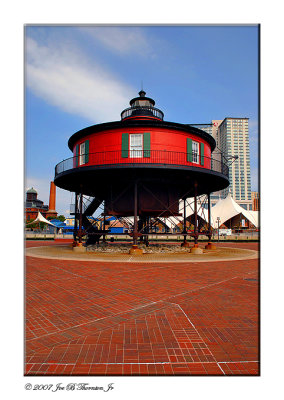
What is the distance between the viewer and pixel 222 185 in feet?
63.0

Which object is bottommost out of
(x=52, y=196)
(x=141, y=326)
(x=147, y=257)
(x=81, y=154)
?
(x=147, y=257)

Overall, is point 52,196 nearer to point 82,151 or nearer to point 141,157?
point 82,151

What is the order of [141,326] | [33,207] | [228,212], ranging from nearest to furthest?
[141,326] < [228,212] < [33,207]

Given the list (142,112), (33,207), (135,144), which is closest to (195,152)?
(135,144)

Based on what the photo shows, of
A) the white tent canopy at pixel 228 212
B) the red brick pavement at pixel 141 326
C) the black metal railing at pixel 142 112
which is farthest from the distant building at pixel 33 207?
the red brick pavement at pixel 141 326

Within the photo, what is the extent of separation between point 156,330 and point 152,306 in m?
1.25

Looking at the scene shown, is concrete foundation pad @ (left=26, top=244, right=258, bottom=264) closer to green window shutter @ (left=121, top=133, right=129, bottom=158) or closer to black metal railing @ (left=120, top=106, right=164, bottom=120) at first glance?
green window shutter @ (left=121, top=133, right=129, bottom=158)

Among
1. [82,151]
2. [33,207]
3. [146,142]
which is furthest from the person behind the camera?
[33,207]

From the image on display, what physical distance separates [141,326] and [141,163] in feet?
34.8

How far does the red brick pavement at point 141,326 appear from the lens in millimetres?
2984

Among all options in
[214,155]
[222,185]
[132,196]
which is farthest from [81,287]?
[214,155]

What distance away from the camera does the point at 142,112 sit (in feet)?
59.6

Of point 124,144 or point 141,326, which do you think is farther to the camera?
point 124,144

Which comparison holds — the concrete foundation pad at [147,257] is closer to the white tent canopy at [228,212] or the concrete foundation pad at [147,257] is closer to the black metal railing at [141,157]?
the black metal railing at [141,157]
